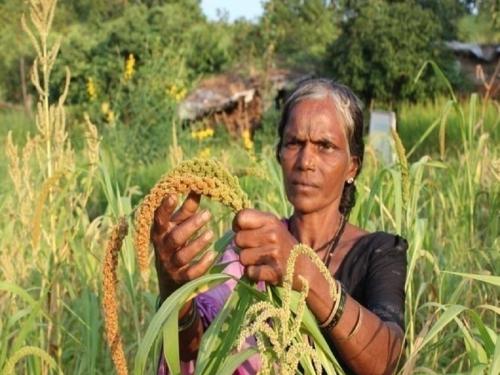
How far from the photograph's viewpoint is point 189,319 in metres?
1.52

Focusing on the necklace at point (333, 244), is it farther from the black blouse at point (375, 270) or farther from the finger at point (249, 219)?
the finger at point (249, 219)

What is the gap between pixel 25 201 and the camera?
2172mm

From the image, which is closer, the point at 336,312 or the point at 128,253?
the point at 336,312

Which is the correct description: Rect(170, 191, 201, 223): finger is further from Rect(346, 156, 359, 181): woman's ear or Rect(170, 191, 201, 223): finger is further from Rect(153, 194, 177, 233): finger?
Rect(346, 156, 359, 181): woman's ear

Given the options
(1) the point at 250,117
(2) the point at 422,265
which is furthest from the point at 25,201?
(1) the point at 250,117

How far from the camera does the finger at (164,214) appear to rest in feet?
3.89

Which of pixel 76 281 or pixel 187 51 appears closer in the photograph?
pixel 76 281

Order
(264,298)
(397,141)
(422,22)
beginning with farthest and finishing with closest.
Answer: (422,22)
(397,141)
(264,298)

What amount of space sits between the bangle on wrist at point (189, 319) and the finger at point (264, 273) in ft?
1.25

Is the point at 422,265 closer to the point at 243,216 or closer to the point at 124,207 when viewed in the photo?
the point at 124,207

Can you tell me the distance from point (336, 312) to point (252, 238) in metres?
0.22

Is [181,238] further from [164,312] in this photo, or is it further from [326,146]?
[326,146]

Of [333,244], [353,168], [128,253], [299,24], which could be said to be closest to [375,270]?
[333,244]

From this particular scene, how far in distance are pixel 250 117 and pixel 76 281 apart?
10185 millimetres
